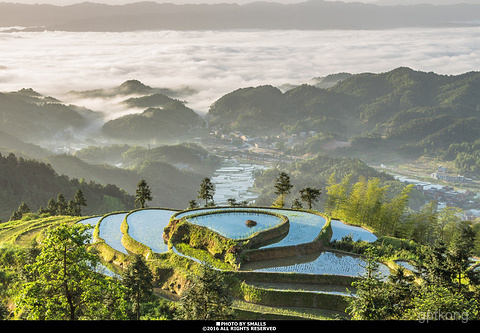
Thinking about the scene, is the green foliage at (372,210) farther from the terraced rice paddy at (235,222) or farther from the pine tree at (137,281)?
the pine tree at (137,281)

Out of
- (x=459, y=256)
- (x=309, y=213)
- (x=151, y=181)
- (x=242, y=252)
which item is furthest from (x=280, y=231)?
(x=151, y=181)

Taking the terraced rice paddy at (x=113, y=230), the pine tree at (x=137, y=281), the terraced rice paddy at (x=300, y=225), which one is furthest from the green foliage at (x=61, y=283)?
the terraced rice paddy at (x=113, y=230)

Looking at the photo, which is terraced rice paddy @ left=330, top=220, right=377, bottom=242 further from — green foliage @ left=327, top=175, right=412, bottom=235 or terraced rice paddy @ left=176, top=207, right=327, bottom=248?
green foliage @ left=327, top=175, right=412, bottom=235

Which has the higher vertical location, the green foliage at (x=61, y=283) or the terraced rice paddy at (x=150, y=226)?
the green foliage at (x=61, y=283)

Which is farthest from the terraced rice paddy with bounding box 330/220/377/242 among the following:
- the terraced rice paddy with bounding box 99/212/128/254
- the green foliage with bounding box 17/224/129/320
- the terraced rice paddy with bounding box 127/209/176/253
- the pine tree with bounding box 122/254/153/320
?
the green foliage with bounding box 17/224/129/320

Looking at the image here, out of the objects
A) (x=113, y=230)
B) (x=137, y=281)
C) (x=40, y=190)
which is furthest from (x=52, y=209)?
(x=137, y=281)

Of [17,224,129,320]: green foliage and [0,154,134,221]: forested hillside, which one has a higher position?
[17,224,129,320]: green foliage

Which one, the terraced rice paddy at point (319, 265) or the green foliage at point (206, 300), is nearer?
the green foliage at point (206, 300)

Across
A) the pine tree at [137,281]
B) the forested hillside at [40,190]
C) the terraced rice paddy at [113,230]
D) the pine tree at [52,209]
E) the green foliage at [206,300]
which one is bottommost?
the forested hillside at [40,190]

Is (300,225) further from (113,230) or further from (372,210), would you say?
(113,230)

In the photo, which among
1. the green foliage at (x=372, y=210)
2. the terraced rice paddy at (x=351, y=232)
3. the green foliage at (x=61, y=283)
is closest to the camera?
the green foliage at (x=61, y=283)
